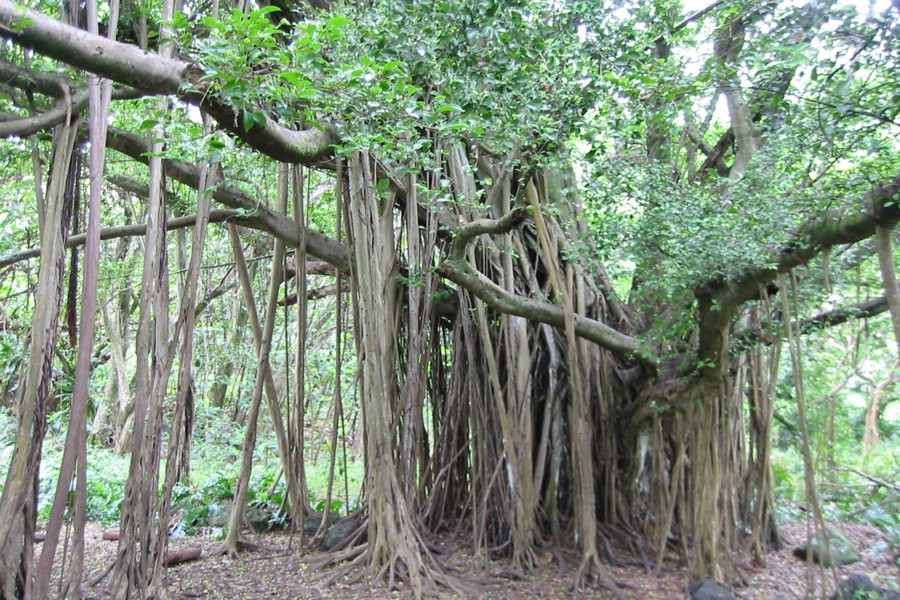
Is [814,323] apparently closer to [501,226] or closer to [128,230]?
[501,226]

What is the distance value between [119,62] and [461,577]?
314cm

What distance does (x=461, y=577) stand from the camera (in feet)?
12.3

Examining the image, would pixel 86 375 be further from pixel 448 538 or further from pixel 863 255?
pixel 863 255

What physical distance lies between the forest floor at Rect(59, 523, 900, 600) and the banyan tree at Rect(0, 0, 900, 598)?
0.44 feet

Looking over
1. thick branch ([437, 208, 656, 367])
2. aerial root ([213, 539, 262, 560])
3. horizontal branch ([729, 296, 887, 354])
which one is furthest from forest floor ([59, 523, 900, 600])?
thick branch ([437, 208, 656, 367])

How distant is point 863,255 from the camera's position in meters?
3.79

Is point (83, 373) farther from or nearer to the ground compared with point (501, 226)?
nearer to the ground

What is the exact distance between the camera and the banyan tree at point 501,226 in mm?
2457

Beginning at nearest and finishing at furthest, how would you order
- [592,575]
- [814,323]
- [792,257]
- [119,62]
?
1. [119,62]
2. [792,257]
3. [814,323]
4. [592,575]

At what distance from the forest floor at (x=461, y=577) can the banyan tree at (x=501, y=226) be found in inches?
5.3

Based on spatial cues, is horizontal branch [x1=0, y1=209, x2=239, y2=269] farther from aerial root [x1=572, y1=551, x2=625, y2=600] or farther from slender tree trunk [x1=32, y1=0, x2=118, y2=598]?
aerial root [x1=572, y1=551, x2=625, y2=600]

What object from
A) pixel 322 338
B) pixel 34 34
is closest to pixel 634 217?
pixel 34 34

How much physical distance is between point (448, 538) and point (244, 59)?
347cm

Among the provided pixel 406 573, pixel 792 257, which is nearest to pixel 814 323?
pixel 792 257
